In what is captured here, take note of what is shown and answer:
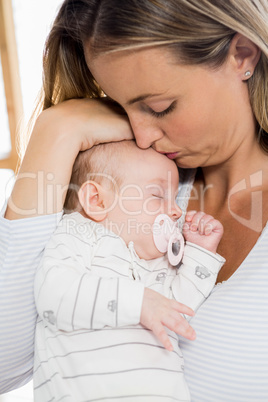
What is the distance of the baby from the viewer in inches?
39.0

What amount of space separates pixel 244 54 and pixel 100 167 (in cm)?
45

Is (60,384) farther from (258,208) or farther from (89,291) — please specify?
(258,208)

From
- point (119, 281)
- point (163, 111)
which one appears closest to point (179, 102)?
point (163, 111)

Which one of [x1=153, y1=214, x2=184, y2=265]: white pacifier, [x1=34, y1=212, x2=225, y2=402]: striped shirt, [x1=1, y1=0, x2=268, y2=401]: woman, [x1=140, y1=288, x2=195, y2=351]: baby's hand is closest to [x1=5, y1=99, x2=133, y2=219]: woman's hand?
[x1=1, y1=0, x2=268, y2=401]: woman

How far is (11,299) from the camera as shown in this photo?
1.12 metres

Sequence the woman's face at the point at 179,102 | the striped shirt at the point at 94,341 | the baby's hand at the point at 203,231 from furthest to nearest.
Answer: the baby's hand at the point at 203,231 → the woman's face at the point at 179,102 → the striped shirt at the point at 94,341

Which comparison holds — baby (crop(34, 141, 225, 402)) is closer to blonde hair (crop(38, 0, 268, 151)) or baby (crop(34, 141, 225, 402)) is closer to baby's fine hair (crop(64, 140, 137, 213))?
baby's fine hair (crop(64, 140, 137, 213))

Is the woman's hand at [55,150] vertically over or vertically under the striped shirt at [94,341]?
over

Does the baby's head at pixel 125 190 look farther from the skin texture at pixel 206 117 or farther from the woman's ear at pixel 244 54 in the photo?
the woman's ear at pixel 244 54

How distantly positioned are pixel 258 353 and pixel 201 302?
7.0 inches

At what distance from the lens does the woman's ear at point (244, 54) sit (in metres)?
1.14

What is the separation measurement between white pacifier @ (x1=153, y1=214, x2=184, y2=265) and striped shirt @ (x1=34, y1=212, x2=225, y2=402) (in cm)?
16

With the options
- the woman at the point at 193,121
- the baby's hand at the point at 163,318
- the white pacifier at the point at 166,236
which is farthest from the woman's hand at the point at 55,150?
the baby's hand at the point at 163,318

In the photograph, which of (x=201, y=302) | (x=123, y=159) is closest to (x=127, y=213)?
(x=123, y=159)
